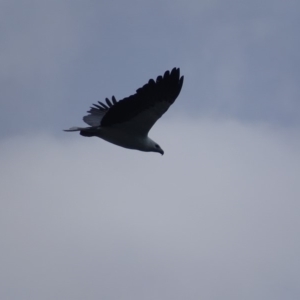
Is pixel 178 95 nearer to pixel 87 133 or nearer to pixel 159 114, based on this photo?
pixel 159 114

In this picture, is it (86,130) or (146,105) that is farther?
(86,130)

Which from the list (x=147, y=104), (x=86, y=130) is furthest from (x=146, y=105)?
(x=86, y=130)

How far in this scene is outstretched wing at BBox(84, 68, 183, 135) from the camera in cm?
2388

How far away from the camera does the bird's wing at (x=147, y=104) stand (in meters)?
23.9

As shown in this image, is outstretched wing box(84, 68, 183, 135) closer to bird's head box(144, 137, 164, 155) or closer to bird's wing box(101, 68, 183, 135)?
bird's wing box(101, 68, 183, 135)

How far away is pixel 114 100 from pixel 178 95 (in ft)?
18.4

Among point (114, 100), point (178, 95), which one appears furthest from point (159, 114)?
point (114, 100)

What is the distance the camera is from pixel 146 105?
79.7ft

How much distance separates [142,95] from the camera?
23938 millimetres

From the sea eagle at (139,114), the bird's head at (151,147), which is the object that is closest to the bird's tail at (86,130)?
the sea eagle at (139,114)

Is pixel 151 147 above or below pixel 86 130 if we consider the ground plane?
above

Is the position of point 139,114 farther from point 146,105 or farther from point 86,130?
point 86,130

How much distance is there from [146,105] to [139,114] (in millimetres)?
366

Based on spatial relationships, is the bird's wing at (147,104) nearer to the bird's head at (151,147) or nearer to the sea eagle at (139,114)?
the sea eagle at (139,114)
